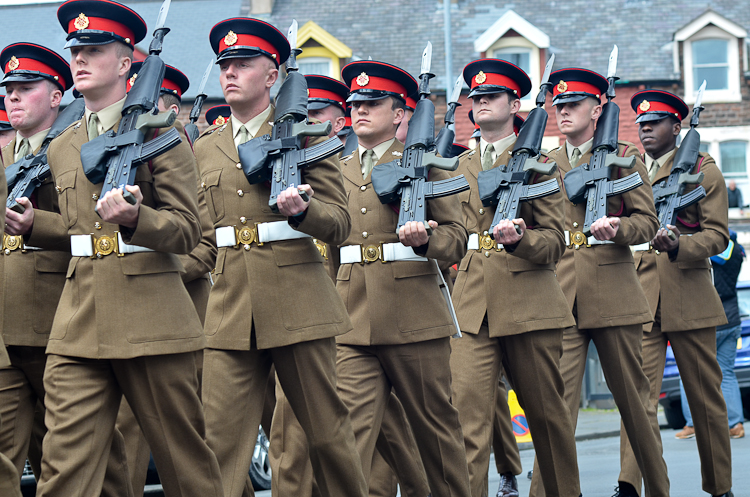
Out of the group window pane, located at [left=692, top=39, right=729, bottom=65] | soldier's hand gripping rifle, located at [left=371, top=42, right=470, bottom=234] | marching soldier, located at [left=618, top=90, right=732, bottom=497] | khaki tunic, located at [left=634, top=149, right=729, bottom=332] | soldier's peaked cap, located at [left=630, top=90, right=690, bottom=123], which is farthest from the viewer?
window pane, located at [left=692, top=39, right=729, bottom=65]

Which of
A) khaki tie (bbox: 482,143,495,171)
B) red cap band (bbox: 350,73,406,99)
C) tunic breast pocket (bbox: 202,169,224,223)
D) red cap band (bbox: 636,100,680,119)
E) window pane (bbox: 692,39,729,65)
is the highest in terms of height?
window pane (bbox: 692,39,729,65)

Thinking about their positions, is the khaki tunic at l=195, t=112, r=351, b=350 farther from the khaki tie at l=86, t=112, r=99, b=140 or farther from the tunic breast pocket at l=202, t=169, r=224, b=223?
the khaki tie at l=86, t=112, r=99, b=140

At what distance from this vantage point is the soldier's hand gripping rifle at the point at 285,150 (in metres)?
4.99

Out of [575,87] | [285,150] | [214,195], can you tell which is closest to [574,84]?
[575,87]

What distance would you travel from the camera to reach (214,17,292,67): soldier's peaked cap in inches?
206

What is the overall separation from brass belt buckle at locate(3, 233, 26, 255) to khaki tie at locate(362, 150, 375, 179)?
169 cm

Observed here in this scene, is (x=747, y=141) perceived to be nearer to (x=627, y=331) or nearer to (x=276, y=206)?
(x=627, y=331)

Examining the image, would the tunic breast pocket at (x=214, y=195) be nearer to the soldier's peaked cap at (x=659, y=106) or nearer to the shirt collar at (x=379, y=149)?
the shirt collar at (x=379, y=149)

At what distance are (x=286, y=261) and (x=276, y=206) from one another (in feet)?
1.12

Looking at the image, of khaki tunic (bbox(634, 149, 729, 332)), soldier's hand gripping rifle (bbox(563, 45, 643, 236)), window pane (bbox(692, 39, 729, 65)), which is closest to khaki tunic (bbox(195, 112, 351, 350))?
soldier's hand gripping rifle (bbox(563, 45, 643, 236))

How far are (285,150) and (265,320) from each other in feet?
2.34

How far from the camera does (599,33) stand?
28.2 meters

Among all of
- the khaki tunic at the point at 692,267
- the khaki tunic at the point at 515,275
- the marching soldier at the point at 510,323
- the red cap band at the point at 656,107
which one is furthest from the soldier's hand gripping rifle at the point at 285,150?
the red cap band at the point at 656,107

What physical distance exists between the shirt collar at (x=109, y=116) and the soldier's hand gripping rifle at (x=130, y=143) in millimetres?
84
